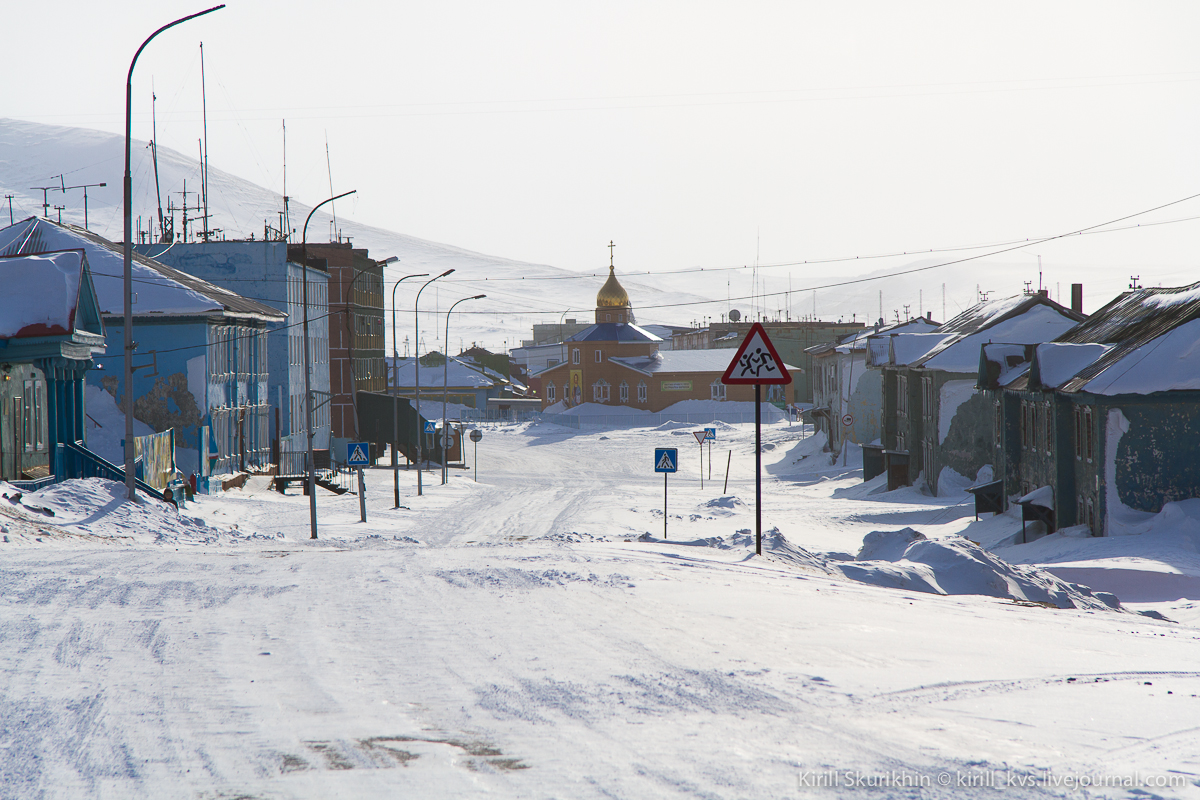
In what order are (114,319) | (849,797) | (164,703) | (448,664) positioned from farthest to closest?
1. (114,319)
2. (448,664)
3. (164,703)
4. (849,797)

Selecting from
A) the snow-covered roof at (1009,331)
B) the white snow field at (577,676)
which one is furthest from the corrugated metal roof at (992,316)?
the white snow field at (577,676)

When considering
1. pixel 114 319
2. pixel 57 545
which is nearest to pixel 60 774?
pixel 57 545

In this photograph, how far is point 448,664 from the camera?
22.7 feet

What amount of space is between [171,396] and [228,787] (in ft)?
107

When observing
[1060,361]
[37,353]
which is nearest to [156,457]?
[37,353]

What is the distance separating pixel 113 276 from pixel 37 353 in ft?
42.0

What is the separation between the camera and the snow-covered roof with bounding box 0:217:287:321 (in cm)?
3341

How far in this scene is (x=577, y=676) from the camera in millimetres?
6629

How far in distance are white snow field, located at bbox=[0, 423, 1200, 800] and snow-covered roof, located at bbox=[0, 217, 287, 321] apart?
21175 millimetres

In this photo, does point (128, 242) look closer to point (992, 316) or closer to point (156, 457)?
point (156, 457)

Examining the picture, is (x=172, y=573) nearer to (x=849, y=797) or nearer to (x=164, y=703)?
(x=164, y=703)

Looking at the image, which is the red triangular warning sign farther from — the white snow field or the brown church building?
the brown church building

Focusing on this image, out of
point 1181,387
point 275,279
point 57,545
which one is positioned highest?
point 275,279

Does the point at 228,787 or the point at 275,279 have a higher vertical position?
the point at 275,279
